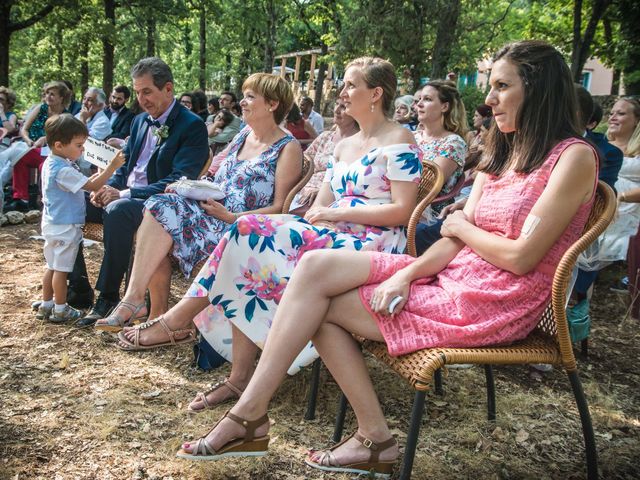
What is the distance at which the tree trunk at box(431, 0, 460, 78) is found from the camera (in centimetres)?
1105

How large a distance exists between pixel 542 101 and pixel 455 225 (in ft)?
1.72

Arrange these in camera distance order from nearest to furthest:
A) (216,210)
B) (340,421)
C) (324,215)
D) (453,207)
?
1. (340,421)
2. (324,215)
3. (216,210)
4. (453,207)

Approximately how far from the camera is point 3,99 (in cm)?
874

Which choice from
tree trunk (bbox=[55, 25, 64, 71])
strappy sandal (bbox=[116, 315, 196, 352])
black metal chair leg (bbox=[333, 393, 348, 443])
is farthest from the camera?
tree trunk (bbox=[55, 25, 64, 71])

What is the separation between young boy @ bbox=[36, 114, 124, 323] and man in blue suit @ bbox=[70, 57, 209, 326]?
12cm

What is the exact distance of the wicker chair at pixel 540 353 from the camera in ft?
6.03

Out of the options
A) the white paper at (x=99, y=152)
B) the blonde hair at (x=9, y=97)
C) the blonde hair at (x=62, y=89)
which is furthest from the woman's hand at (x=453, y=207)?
the blonde hair at (x=9, y=97)

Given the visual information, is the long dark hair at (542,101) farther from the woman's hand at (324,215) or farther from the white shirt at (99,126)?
the white shirt at (99,126)

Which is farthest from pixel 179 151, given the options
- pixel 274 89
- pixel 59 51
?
pixel 59 51

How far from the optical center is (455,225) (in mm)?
2213

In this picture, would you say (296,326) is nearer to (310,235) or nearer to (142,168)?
(310,235)

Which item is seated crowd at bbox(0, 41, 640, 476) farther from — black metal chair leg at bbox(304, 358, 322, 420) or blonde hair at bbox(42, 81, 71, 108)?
blonde hair at bbox(42, 81, 71, 108)

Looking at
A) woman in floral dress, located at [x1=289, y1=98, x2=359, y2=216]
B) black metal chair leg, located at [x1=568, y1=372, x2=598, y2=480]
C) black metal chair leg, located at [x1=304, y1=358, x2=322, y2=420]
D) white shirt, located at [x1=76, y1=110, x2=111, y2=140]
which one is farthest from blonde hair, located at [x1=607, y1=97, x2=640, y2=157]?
white shirt, located at [x1=76, y1=110, x2=111, y2=140]

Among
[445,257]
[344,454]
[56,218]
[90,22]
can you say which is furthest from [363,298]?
[90,22]
